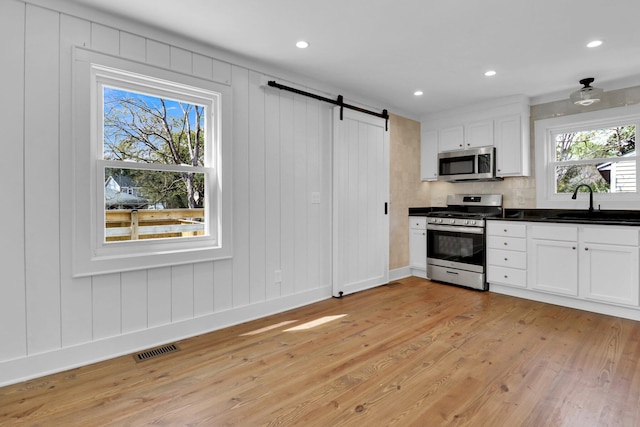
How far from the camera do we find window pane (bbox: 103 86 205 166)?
2537mm

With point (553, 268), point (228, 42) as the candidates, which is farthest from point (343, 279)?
point (228, 42)

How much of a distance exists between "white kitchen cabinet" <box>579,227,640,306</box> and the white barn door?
216 centimetres

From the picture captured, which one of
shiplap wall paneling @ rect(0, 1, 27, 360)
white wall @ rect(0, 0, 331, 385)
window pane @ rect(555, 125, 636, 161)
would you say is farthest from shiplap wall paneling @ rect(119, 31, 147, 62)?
window pane @ rect(555, 125, 636, 161)

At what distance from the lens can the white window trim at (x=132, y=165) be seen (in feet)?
7.56

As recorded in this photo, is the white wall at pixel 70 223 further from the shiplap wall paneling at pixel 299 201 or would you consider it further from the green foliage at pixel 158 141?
the green foliage at pixel 158 141

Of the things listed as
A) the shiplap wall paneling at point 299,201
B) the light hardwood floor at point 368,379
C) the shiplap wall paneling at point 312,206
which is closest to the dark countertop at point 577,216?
the light hardwood floor at point 368,379

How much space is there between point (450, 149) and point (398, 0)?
9.93 ft

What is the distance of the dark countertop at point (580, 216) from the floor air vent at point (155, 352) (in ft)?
12.5

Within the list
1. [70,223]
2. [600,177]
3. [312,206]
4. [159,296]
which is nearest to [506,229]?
[600,177]

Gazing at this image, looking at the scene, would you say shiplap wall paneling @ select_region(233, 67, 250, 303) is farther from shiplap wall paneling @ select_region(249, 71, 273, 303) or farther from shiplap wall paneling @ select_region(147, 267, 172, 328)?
shiplap wall paneling @ select_region(147, 267, 172, 328)

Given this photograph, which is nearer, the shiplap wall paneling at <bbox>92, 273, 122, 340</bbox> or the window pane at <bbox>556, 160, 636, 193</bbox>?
the shiplap wall paneling at <bbox>92, 273, 122, 340</bbox>

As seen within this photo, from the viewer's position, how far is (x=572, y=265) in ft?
11.7

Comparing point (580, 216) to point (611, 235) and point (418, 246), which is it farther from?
point (418, 246)

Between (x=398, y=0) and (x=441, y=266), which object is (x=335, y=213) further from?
(x=398, y=0)
